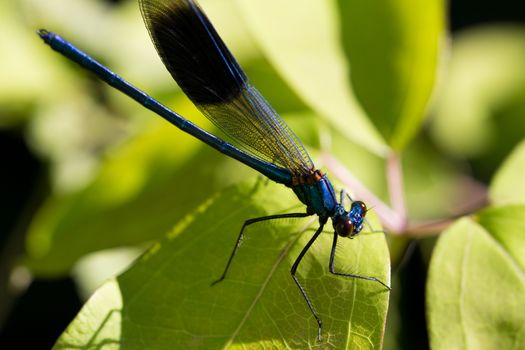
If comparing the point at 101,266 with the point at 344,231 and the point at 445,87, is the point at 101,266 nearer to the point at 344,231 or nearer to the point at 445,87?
the point at 344,231

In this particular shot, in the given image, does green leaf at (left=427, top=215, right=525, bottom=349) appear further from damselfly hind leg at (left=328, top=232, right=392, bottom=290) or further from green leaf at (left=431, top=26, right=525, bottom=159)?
green leaf at (left=431, top=26, right=525, bottom=159)

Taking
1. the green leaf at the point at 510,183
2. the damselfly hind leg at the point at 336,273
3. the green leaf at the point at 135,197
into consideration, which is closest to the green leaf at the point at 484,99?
the green leaf at the point at 510,183

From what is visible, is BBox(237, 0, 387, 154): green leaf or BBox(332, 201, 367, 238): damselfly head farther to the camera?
BBox(237, 0, 387, 154): green leaf

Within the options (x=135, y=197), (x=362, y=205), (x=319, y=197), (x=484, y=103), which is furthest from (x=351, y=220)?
(x=484, y=103)

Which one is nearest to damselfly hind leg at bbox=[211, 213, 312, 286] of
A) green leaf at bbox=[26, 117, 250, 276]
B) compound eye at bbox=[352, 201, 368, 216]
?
compound eye at bbox=[352, 201, 368, 216]

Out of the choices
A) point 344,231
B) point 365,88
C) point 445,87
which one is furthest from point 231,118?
point 445,87

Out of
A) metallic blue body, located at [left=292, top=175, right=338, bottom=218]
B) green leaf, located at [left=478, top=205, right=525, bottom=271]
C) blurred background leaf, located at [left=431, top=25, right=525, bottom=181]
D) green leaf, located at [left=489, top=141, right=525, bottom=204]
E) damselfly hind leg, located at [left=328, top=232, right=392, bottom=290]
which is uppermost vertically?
damselfly hind leg, located at [left=328, top=232, right=392, bottom=290]

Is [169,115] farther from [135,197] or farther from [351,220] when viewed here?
[351,220]

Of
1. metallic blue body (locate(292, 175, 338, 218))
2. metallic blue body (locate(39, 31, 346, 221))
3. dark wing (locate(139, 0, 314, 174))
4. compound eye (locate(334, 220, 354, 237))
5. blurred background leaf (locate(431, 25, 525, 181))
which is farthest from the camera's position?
blurred background leaf (locate(431, 25, 525, 181))
